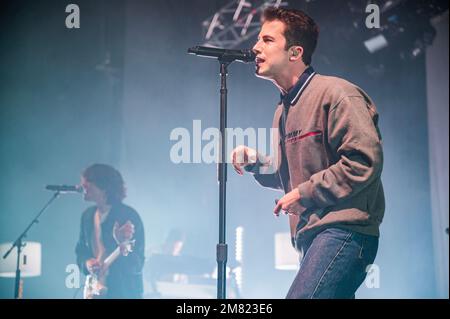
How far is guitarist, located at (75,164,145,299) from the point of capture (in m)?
4.67

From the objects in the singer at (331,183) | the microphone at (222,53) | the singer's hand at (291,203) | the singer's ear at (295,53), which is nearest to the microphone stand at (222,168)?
the microphone at (222,53)

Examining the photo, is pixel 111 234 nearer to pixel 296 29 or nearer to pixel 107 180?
pixel 107 180

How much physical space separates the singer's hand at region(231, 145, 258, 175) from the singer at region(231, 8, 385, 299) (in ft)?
0.59

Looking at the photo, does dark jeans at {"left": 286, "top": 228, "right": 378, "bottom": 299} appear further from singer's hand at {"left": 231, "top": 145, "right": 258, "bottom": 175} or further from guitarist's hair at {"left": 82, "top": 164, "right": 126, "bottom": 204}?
guitarist's hair at {"left": 82, "top": 164, "right": 126, "bottom": 204}

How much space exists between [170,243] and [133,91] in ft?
A: 5.52

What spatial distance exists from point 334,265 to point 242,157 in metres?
0.69

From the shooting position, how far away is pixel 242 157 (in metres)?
2.34

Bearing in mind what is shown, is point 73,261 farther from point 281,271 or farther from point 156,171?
point 281,271

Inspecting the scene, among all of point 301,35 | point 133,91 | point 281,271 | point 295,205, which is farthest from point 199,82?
point 295,205

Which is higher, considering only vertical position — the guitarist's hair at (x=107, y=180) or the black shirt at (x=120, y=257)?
the guitarist's hair at (x=107, y=180)

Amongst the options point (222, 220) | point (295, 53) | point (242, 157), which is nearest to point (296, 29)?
point (295, 53)

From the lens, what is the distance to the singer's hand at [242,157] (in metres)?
2.33

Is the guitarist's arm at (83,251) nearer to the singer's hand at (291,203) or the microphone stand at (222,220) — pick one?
the microphone stand at (222,220)

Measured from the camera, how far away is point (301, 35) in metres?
2.34
